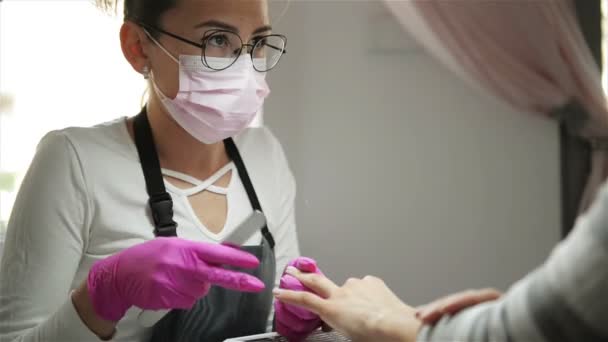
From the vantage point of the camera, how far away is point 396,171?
0.83 m

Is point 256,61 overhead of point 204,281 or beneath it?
overhead

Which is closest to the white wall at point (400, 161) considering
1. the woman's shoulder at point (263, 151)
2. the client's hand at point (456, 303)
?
the woman's shoulder at point (263, 151)

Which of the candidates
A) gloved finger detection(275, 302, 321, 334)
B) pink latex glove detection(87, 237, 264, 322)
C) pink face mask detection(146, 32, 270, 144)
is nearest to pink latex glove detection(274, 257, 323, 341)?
gloved finger detection(275, 302, 321, 334)

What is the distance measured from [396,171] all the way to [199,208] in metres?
0.26

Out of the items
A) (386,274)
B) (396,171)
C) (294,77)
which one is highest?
(294,77)

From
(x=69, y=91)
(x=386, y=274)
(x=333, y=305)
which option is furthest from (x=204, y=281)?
(x=69, y=91)

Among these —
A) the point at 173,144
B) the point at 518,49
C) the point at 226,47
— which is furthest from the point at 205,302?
the point at 518,49

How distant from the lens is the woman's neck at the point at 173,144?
33.6 inches

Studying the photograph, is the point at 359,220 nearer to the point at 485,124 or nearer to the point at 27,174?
the point at 485,124

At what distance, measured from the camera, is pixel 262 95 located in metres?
0.86

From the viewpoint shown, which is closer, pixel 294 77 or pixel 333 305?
pixel 333 305

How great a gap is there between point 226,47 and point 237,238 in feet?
0.76

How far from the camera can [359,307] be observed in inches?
26.7

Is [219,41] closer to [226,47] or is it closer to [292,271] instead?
[226,47]
